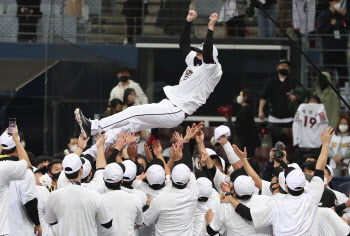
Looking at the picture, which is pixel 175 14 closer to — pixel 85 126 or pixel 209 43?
pixel 209 43

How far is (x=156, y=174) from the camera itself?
10.1 metres

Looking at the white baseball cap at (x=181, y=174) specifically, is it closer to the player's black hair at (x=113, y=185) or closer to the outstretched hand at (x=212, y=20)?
the player's black hair at (x=113, y=185)

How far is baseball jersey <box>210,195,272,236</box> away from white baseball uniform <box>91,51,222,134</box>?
6.18 ft

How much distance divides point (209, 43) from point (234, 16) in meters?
6.26

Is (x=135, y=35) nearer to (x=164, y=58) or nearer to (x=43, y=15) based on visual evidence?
(x=164, y=58)

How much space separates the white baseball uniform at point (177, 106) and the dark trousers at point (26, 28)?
620 cm

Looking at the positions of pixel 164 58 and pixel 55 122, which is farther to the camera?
pixel 164 58

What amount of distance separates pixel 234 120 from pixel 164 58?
1.81m

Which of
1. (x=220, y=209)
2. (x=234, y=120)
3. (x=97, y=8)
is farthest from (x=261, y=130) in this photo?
(x=220, y=209)

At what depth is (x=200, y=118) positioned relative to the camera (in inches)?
667

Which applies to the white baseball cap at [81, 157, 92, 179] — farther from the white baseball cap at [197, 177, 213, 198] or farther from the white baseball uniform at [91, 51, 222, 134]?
the white baseball cap at [197, 177, 213, 198]

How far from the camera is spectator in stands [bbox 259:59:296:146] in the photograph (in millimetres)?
16078

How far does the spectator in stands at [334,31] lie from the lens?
57.1ft

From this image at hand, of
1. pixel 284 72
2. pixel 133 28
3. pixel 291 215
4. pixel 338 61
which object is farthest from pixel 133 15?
pixel 291 215
